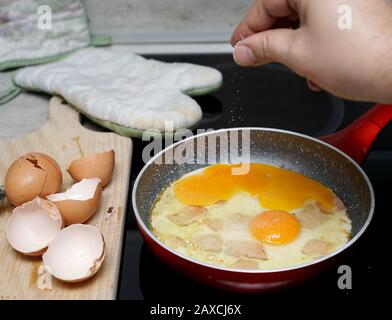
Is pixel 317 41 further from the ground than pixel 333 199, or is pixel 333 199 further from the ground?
pixel 317 41

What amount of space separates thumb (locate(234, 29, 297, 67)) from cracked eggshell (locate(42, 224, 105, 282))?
395mm

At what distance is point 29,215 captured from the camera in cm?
107

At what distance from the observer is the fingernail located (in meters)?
1.06

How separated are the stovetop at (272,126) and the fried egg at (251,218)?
0.05 meters

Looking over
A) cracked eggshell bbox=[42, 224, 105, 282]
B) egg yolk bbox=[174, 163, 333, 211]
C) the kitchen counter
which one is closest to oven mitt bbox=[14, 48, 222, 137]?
the kitchen counter

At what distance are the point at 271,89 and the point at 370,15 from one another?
701 millimetres

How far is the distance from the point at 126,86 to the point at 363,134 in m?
0.59

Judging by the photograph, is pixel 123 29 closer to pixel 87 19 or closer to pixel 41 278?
pixel 87 19

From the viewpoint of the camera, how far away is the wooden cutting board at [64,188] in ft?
3.27

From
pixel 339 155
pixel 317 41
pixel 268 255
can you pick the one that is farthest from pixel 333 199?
pixel 317 41

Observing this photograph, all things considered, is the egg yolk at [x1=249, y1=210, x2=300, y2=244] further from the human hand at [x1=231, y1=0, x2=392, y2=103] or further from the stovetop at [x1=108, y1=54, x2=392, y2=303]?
the human hand at [x1=231, y1=0, x2=392, y2=103]

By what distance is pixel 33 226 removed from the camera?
1.05m

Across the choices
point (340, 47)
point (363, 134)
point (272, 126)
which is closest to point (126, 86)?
point (272, 126)

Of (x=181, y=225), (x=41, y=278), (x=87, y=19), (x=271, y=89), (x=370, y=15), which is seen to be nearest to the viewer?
(x=370, y=15)
